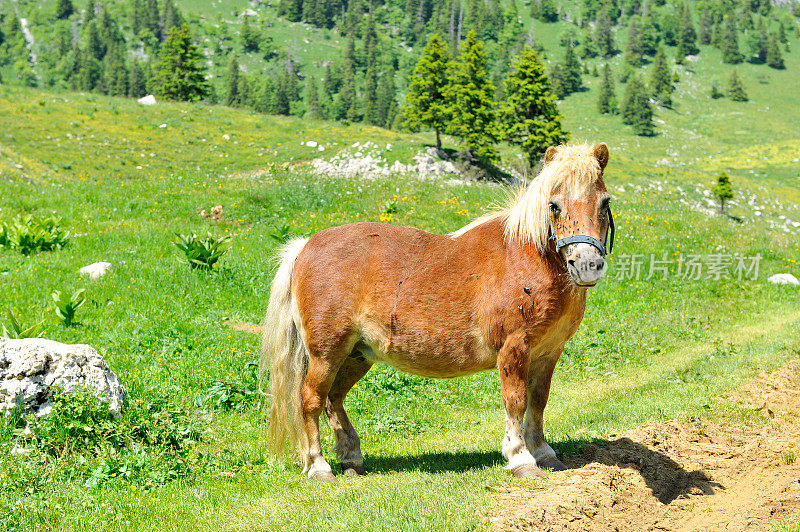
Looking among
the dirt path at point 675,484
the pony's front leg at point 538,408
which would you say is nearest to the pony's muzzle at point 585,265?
the pony's front leg at point 538,408

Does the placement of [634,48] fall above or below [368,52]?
above

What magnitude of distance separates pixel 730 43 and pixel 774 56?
419 inches

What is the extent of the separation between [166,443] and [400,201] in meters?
14.3

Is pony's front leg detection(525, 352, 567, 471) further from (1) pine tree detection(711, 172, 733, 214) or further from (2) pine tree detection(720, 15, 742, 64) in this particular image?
(2) pine tree detection(720, 15, 742, 64)

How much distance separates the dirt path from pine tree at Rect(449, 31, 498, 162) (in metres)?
31.5

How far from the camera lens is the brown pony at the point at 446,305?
566 cm

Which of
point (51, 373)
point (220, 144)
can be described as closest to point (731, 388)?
point (51, 373)

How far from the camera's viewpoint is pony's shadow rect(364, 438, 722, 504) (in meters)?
6.04

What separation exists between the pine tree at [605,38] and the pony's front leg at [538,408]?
179 m

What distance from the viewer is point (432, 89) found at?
3903 cm

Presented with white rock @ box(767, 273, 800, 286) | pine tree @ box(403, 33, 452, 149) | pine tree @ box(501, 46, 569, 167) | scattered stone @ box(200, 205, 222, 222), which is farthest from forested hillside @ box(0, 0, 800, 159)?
white rock @ box(767, 273, 800, 286)

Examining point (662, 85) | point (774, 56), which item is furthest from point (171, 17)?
point (774, 56)

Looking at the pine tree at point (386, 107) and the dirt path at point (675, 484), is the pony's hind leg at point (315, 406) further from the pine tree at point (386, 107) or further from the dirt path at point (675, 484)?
the pine tree at point (386, 107)

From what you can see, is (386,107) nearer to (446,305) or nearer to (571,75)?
(571,75)
